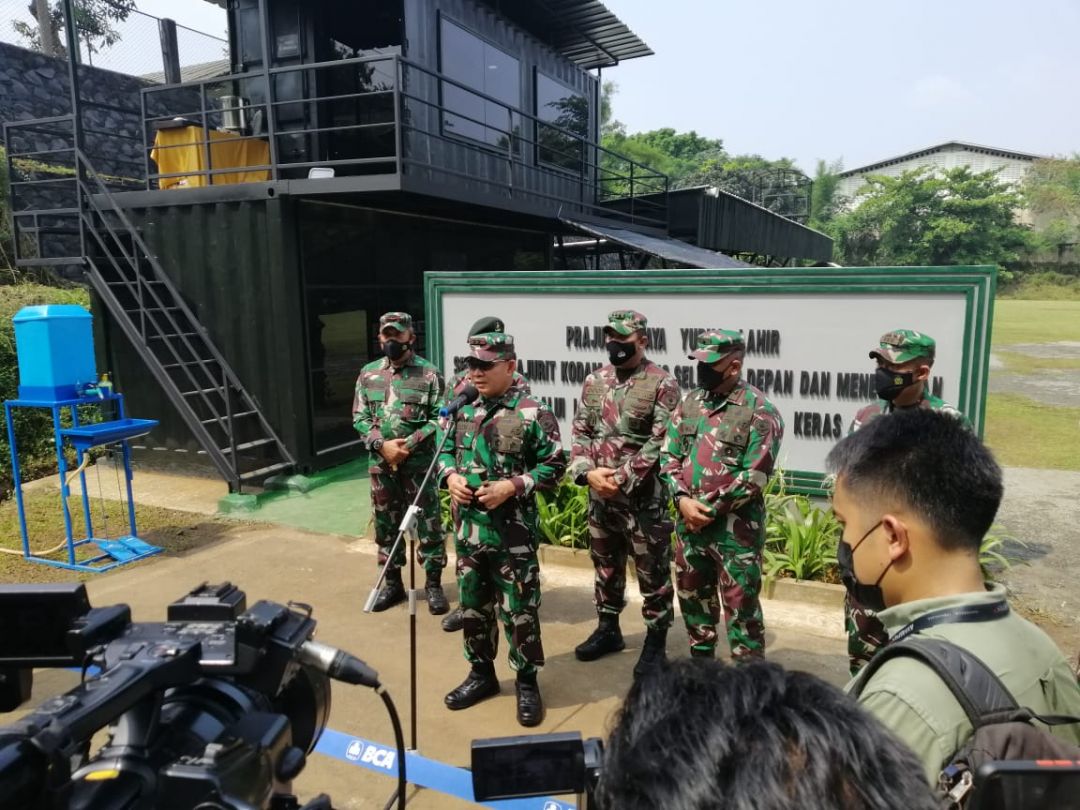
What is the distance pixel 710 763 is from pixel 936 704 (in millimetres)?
566

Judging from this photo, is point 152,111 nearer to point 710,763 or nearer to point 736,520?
point 736,520

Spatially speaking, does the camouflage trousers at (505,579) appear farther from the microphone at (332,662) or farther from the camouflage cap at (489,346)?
the microphone at (332,662)

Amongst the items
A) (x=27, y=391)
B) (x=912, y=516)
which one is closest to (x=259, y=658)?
(x=912, y=516)

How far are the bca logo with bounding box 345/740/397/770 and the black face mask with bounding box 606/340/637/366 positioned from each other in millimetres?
2269

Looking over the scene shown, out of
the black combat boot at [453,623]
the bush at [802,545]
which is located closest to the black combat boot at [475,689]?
the black combat boot at [453,623]

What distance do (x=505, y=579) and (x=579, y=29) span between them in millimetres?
11450

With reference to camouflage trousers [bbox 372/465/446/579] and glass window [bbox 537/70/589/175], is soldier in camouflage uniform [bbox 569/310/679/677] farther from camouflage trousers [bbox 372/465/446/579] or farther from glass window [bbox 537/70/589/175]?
glass window [bbox 537/70/589/175]

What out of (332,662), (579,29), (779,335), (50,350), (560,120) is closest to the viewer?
(332,662)

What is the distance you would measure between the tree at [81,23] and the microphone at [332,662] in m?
12.4

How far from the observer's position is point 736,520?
344cm

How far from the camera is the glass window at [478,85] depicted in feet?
32.1

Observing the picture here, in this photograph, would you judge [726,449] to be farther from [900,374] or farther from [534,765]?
[534,765]

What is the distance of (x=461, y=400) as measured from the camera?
3.37 m

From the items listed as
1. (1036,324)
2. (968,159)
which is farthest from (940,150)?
(1036,324)
